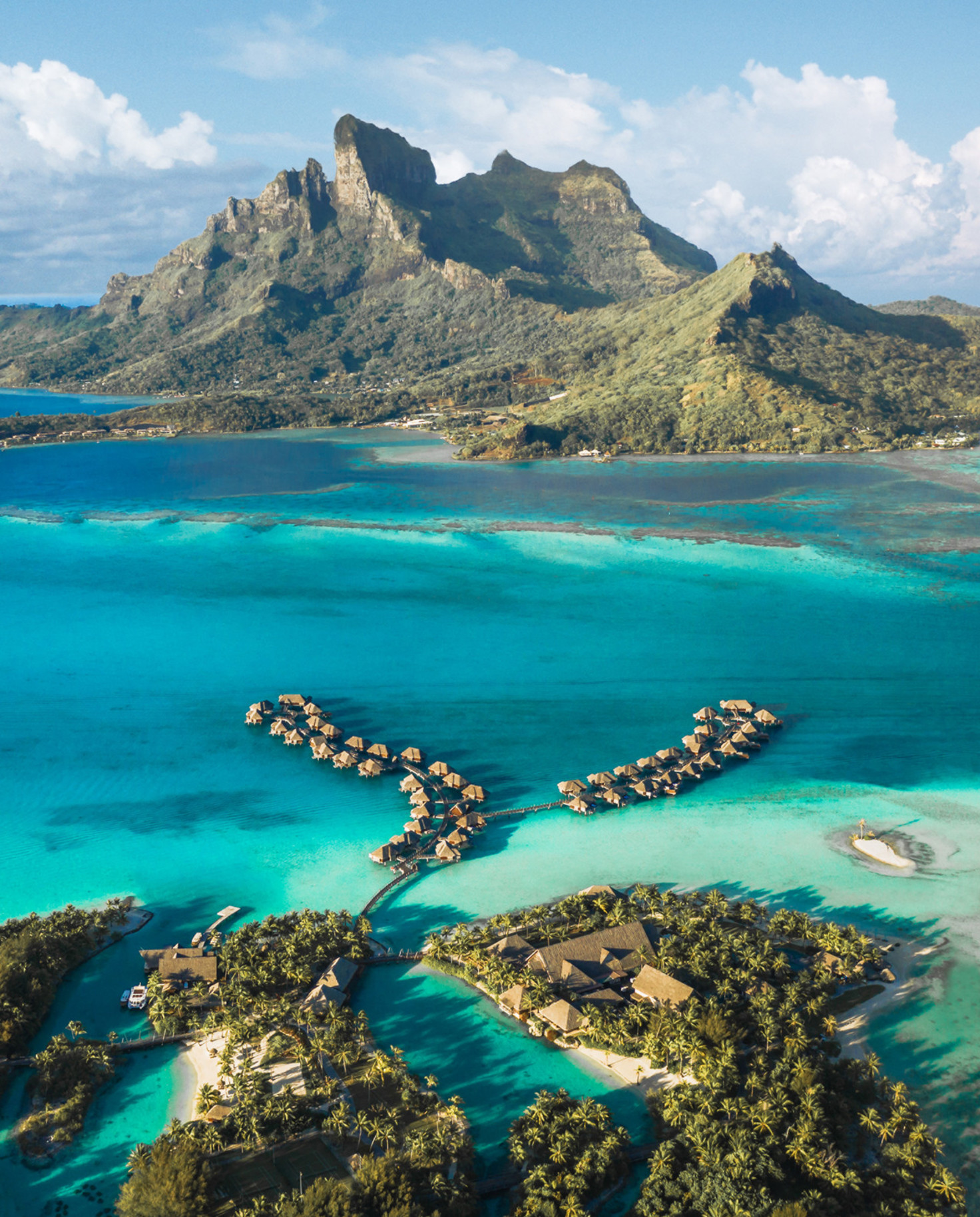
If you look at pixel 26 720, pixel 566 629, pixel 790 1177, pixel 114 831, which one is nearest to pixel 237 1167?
pixel 790 1177

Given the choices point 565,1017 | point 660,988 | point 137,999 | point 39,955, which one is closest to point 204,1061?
point 137,999

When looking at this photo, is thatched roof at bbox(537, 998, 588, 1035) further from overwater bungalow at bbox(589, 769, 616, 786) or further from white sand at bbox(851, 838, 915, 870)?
white sand at bbox(851, 838, 915, 870)

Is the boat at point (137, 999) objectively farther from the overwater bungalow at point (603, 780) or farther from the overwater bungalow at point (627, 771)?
the overwater bungalow at point (627, 771)

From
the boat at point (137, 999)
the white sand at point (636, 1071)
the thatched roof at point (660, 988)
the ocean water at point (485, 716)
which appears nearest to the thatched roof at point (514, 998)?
the ocean water at point (485, 716)

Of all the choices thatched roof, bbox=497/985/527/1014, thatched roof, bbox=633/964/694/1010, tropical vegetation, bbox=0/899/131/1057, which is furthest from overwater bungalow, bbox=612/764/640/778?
tropical vegetation, bbox=0/899/131/1057

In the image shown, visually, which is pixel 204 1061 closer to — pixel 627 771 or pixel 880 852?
pixel 627 771
